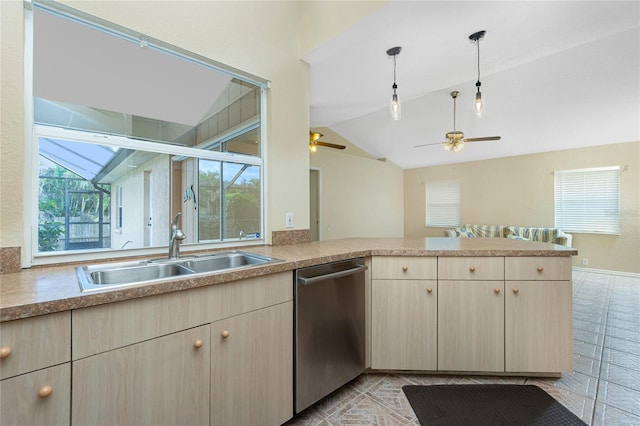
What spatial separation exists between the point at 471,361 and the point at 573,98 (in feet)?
15.5

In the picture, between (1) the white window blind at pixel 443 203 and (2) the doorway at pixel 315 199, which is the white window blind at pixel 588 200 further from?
(2) the doorway at pixel 315 199

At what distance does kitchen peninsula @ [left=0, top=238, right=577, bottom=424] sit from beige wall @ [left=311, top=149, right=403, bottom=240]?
15.1 ft

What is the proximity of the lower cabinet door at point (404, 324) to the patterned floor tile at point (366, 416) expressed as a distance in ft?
0.95

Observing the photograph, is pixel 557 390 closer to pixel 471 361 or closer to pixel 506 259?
pixel 471 361

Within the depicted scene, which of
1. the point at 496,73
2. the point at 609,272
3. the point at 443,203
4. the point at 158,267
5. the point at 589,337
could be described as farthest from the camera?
the point at 443,203

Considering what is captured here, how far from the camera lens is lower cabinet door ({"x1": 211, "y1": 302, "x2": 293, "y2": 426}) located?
1219mm

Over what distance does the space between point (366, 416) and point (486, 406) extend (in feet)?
2.27

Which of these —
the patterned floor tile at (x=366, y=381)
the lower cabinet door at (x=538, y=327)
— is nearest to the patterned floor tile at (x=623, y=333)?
the lower cabinet door at (x=538, y=327)

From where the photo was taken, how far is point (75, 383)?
889 mm

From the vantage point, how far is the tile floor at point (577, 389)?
1.57m

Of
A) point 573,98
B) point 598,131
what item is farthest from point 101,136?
point 598,131

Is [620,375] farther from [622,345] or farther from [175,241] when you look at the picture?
[175,241]

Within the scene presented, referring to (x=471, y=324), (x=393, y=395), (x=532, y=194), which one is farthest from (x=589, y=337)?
(x=532, y=194)

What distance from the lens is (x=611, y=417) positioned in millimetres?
1571
